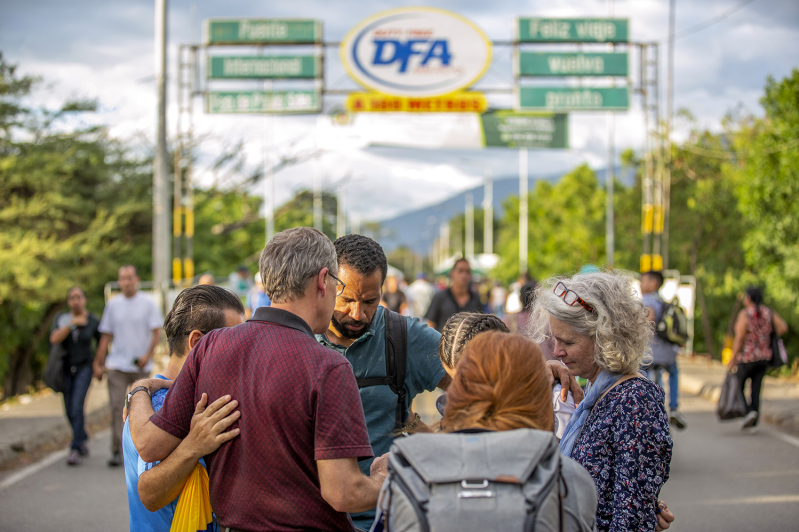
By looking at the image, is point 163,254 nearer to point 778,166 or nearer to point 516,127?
point 516,127

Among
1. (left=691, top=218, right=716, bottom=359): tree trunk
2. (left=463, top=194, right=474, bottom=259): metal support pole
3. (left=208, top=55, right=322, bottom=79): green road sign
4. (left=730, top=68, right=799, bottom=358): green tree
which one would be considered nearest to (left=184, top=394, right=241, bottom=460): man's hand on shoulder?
(left=730, top=68, right=799, bottom=358): green tree

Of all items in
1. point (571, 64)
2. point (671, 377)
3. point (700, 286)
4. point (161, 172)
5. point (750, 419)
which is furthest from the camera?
point (700, 286)

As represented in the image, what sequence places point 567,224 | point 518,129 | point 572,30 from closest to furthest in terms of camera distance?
point 572,30
point 518,129
point 567,224

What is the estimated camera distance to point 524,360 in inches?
72.2

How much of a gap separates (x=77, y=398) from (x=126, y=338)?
33.0 inches

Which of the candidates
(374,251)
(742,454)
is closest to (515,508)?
(374,251)

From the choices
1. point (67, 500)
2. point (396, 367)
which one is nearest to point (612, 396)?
point (396, 367)

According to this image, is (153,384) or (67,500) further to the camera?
(67,500)

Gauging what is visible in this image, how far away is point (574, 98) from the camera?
1653 cm

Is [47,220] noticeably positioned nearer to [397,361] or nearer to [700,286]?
[397,361]

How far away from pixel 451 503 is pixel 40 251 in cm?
1501

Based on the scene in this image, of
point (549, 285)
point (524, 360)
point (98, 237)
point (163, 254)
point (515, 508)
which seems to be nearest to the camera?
point (515, 508)

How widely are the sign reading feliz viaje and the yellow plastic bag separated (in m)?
15.0

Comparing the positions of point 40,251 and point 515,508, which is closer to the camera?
point 515,508
